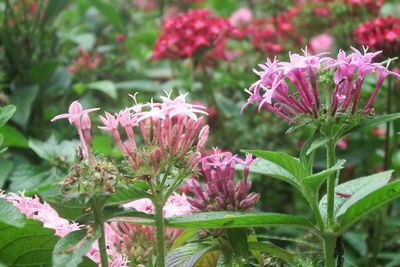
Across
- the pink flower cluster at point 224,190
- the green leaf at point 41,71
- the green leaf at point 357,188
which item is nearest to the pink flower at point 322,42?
the green leaf at point 41,71

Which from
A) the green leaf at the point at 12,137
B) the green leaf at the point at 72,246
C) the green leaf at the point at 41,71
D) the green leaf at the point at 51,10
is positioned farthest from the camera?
the green leaf at the point at 51,10

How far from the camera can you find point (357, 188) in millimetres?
1154

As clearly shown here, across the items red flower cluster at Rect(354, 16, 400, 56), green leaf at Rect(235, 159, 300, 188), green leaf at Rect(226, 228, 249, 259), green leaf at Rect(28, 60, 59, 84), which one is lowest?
green leaf at Rect(226, 228, 249, 259)

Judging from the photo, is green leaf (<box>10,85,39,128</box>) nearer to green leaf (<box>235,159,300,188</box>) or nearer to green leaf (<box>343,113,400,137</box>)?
green leaf (<box>235,159,300,188</box>)

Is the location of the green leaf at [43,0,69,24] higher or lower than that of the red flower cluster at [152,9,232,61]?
higher

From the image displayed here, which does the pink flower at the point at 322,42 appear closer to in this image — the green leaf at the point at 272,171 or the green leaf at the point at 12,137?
the green leaf at the point at 12,137

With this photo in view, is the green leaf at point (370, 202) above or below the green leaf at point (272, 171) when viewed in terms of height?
below

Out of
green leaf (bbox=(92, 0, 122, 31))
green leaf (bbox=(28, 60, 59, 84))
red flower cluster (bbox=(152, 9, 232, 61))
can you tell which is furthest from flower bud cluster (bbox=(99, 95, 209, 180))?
green leaf (bbox=(92, 0, 122, 31))

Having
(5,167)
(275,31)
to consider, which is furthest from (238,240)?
(275,31)

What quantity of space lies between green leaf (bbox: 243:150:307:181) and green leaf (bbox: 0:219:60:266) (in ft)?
1.13

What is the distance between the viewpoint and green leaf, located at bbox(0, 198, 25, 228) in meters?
0.84

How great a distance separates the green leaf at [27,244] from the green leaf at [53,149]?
706 millimetres

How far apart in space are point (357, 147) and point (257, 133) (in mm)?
336

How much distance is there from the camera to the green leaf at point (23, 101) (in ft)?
6.65
